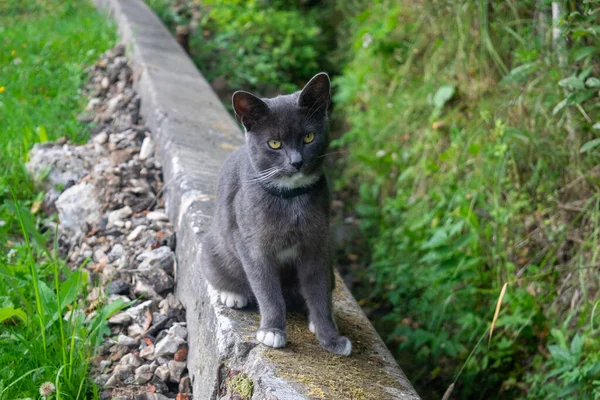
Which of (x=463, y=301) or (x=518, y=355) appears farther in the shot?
(x=463, y=301)

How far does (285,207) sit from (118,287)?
3.58 ft

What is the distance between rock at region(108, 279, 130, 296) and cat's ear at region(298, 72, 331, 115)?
1292mm

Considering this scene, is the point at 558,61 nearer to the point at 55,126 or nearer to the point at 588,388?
the point at 588,388

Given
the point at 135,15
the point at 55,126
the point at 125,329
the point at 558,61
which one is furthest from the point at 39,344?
the point at 135,15

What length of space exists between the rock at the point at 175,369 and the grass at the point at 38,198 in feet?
1.03

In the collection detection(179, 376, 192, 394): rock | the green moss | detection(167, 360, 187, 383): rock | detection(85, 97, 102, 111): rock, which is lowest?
detection(179, 376, 192, 394): rock

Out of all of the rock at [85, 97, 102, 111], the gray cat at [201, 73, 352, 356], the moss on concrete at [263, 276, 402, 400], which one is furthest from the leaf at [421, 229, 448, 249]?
the rock at [85, 97, 102, 111]

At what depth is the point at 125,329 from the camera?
2.84 meters

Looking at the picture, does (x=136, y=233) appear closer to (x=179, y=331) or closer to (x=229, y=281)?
(x=179, y=331)

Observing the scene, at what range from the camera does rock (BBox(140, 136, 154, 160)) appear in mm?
3996

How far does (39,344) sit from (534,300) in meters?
2.39

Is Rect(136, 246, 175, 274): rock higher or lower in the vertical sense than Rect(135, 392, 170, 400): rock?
higher

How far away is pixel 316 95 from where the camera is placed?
2.31 metres

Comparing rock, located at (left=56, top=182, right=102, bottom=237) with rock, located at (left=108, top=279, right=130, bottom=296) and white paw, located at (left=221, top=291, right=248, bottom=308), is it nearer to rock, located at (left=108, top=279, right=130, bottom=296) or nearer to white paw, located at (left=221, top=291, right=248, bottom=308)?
rock, located at (left=108, top=279, right=130, bottom=296)
